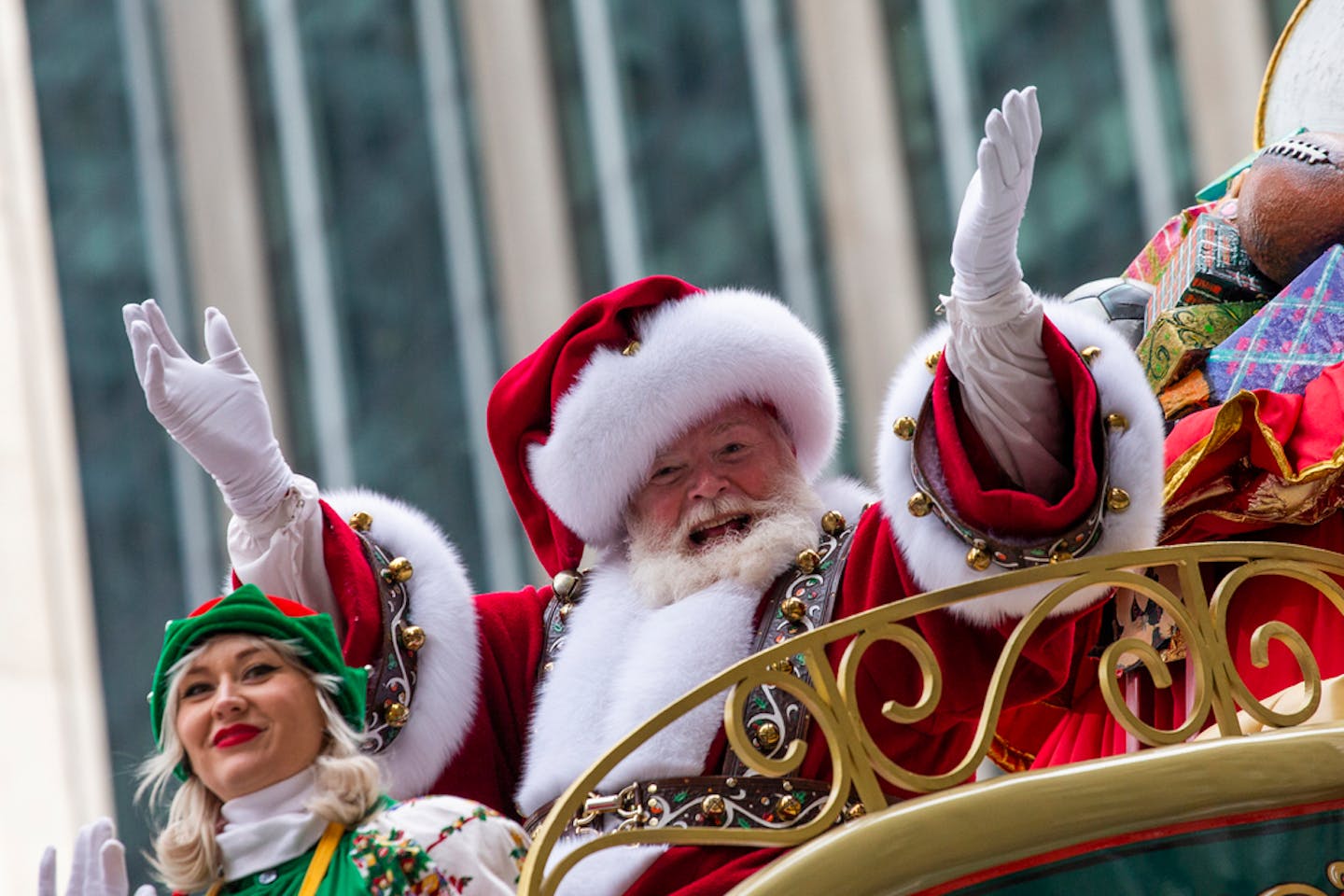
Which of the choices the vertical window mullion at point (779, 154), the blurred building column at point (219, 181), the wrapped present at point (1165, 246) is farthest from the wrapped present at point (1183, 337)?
the blurred building column at point (219, 181)

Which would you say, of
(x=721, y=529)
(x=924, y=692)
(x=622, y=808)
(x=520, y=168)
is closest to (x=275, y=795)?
(x=622, y=808)

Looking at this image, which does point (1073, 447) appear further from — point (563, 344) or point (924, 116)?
point (924, 116)

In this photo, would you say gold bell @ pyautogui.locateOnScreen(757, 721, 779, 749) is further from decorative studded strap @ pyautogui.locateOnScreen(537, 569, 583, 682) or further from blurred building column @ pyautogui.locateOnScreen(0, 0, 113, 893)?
A: blurred building column @ pyautogui.locateOnScreen(0, 0, 113, 893)

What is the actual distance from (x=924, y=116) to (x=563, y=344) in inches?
331

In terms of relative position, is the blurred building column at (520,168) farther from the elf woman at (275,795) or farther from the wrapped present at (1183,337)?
the elf woman at (275,795)

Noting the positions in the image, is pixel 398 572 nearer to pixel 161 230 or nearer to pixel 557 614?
pixel 557 614

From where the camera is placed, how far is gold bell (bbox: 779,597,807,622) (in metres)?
3.27

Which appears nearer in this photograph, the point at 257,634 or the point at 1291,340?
the point at 257,634

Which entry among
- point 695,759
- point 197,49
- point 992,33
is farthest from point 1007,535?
point 197,49

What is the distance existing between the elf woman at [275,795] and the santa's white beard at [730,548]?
65cm

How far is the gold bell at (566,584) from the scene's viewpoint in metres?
3.63

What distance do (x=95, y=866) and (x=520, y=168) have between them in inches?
413

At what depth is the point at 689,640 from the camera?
10.7 ft

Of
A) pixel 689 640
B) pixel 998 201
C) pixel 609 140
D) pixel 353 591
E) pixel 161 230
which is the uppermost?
pixel 609 140
